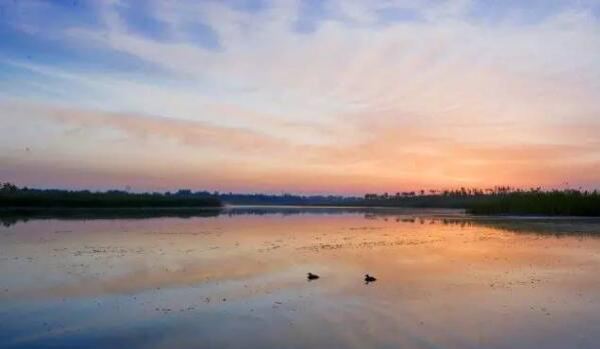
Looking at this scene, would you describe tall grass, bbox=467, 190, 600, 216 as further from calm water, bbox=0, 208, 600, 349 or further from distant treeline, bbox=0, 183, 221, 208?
distant treeline, bbox=0, 183, 221, 208

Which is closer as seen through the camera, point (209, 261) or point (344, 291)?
point (344, 291)

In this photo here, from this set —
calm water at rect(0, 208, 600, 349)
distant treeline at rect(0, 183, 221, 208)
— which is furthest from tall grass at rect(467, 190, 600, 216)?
distant treeline at rect(0, 183, 221, 208)

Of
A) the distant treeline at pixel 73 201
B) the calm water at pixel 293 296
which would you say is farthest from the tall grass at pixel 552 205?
the distant treeline at pixel 73 201

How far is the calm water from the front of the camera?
7.55 meters

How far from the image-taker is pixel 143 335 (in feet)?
24.8

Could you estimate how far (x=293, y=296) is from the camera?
1039 cm

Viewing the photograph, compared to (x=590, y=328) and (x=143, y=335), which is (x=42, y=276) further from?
(x=590, y=328)

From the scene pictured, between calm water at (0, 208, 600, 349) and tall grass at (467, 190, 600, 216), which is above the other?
tall grass at (467, 190, 600, 216)

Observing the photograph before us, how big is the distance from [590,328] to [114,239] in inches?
674

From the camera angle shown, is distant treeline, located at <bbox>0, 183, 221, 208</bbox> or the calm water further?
distant treeline, located at <bbox>0, 183, 221, 208</bbox>

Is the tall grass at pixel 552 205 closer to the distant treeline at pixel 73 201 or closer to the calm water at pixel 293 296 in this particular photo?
the calm water at pixel 293 296

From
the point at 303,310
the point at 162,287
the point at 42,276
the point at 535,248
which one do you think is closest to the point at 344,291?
the point at 303,310

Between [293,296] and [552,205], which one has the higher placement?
[552,205]

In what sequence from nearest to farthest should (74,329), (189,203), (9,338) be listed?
1. (9,338)
2. (74,329)
3. (189,203)
